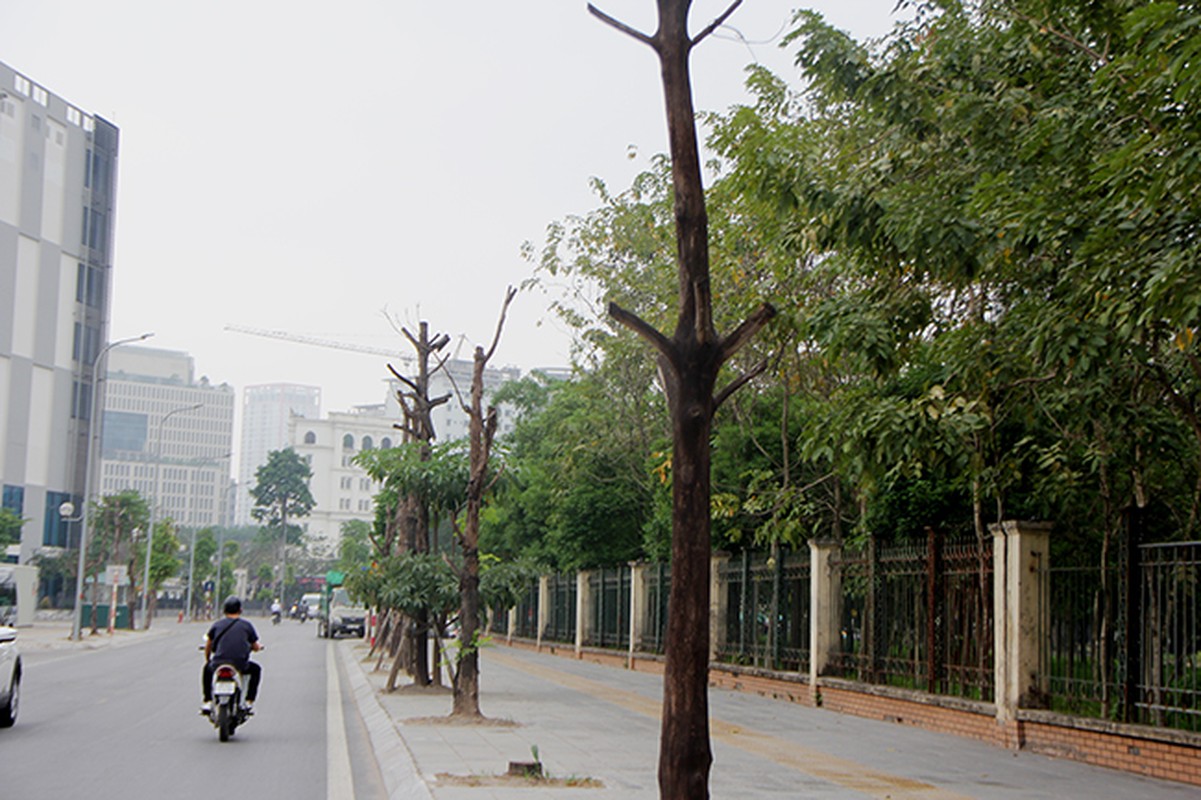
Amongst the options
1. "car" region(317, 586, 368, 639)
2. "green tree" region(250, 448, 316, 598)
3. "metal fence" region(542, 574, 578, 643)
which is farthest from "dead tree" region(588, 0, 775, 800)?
"green tree" region(250, 448, 316, 598)

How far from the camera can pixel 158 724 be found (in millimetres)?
15867

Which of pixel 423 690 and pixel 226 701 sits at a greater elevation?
pixel 226 701

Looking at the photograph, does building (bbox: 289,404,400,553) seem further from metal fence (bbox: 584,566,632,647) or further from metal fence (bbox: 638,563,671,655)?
metal fence (bbox: 638,563,671,655)

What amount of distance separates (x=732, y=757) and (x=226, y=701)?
546 cm

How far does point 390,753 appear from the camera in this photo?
12.5 m

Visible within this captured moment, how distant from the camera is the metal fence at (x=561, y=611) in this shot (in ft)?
121

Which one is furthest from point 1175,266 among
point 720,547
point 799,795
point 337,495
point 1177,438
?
point 337,495

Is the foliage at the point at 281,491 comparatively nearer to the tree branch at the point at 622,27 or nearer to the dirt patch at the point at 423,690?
the dirt patch at the point at 423,690

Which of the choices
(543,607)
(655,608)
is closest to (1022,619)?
(655,608)

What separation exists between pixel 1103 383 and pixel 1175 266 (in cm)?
513

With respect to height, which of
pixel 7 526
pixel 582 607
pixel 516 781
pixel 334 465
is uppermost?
pixel 334 465

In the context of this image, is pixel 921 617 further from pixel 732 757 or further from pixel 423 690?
pixel 423 690

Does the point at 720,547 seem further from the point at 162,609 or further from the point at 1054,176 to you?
the point at 162,609

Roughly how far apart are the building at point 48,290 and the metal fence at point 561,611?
37552 mm
